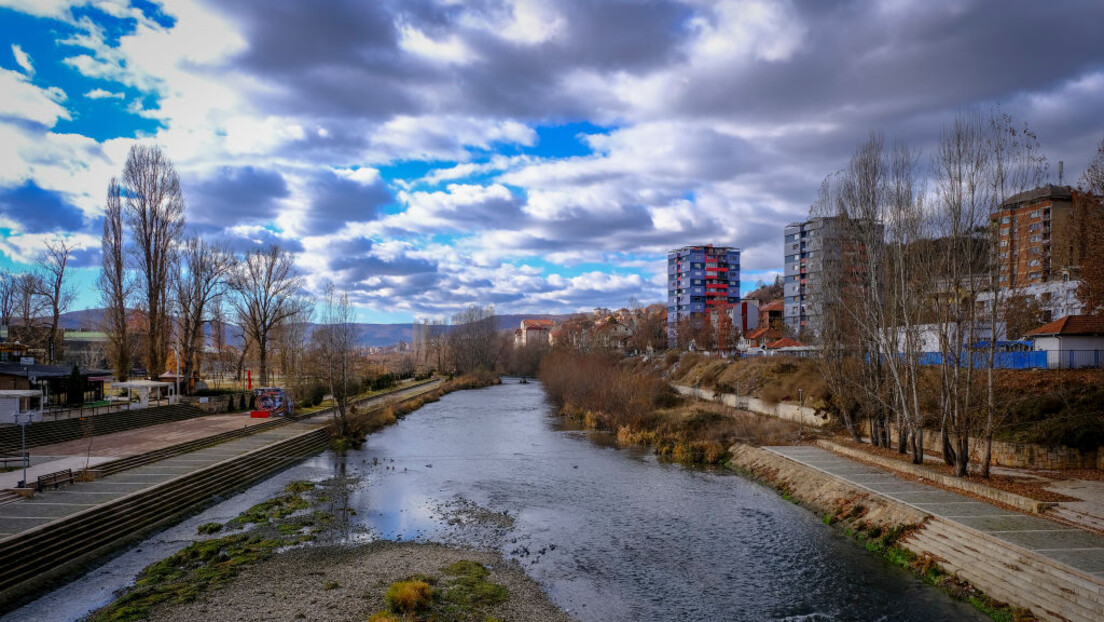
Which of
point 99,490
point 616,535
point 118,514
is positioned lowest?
point 616,535

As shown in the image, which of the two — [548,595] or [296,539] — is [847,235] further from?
[296,539]

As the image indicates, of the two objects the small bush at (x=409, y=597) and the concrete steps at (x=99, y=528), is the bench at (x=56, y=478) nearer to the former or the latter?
the concrete steps at (x=99, y=528)

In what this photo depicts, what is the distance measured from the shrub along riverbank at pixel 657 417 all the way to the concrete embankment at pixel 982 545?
33.8 feet

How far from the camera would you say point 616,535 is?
1836cm

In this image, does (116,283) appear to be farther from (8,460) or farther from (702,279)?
(702,279)

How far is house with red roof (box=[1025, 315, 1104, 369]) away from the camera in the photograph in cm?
2656

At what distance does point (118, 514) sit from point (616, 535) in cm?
1408

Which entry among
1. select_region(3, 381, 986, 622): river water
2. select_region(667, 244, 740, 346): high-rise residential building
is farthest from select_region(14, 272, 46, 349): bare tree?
select_region(667, 244, 740, 346): high-rise residential building

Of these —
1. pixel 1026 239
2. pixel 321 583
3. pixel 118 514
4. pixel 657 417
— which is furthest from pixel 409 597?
pixel 657 417

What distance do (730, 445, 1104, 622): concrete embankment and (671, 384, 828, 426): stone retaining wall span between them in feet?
45.2

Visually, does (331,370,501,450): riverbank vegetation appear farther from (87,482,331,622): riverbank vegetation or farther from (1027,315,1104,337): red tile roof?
(1027,315,1104,337): red tile roof

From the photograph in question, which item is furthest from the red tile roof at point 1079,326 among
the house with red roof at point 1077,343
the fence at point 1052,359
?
the fence at point 1052,359

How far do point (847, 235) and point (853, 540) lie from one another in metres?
12.9

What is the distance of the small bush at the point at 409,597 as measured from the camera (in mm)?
12555
